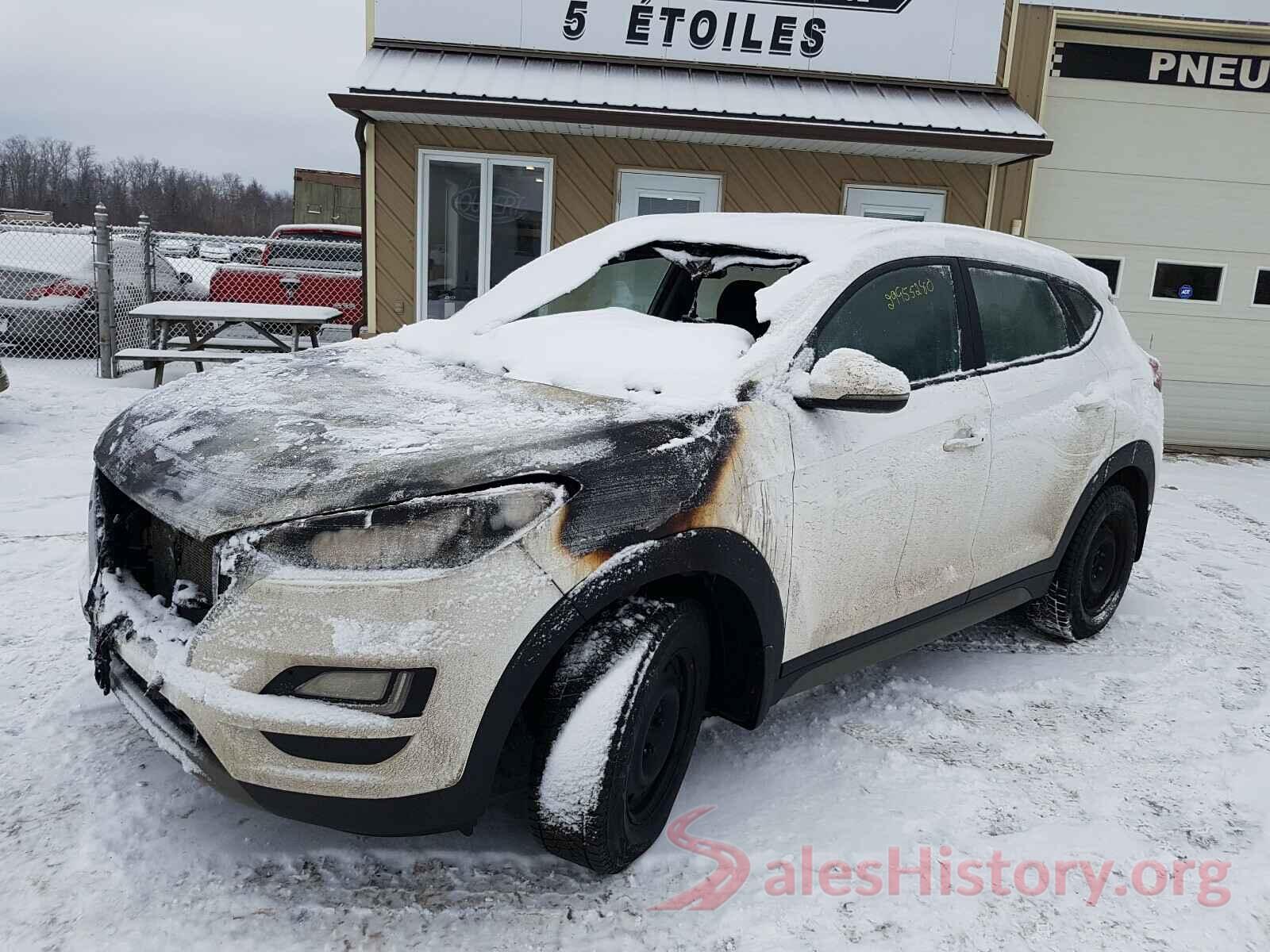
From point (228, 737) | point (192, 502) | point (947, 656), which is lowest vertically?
point (947, 656)

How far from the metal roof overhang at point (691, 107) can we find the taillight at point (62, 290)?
14.8 ft

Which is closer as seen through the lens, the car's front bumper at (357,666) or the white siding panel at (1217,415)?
the car's front bumper at (357,666)

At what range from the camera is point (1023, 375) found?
3.71 m

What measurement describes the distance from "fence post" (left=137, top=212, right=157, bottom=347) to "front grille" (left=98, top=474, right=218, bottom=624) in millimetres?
9859

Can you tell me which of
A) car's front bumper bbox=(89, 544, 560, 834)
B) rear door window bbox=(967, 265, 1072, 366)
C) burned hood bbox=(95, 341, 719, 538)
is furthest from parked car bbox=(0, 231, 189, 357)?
car's front bumper bbox=(89, 544, 560, 834)

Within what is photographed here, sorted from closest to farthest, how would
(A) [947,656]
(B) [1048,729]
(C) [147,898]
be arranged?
(C) [147,898], (B) [1048,729], (A) [947,656]

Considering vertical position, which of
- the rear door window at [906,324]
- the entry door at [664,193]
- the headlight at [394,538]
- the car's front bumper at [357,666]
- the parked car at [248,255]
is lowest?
the car's front bumper at [357,666]

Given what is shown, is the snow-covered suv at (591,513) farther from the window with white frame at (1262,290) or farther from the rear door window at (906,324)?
the window with white frame at (1262,290)

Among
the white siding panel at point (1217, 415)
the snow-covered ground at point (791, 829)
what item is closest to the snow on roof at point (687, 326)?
the snow-covered ground at point (791, 829)

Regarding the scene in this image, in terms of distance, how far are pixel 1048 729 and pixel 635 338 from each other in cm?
200

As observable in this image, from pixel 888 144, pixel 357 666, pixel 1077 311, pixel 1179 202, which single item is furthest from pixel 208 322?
pixel 1179 202

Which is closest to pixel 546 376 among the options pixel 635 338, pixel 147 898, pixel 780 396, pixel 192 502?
pixel 635 338

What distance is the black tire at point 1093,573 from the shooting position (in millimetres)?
4230

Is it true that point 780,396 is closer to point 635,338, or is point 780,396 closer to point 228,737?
point 635,338
